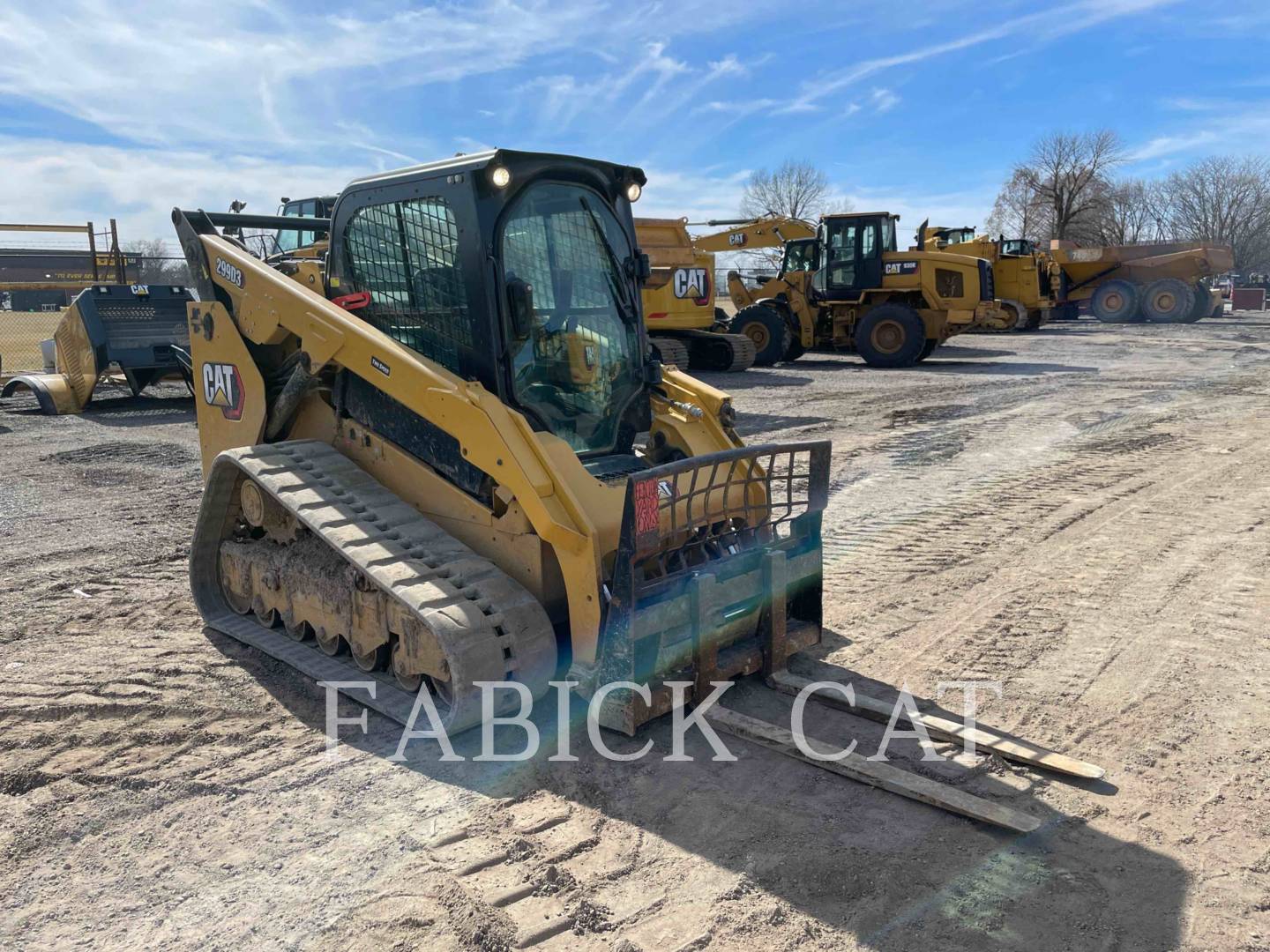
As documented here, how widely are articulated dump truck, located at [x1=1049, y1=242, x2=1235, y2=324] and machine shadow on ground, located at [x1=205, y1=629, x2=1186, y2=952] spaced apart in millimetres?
29612

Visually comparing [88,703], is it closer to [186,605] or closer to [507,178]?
[186,605]

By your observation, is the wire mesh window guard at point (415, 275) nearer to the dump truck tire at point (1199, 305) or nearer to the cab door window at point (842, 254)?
the cab door window at point (842, 254)

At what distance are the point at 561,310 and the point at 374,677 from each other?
71.5 inches

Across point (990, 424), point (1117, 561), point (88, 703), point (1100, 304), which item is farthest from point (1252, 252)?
point (88, 703)

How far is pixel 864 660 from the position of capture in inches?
178

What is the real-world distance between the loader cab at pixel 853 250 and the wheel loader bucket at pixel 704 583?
15126 millimetres

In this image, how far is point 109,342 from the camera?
1288 centimetres

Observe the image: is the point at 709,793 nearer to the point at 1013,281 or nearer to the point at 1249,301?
the point at 1013,281

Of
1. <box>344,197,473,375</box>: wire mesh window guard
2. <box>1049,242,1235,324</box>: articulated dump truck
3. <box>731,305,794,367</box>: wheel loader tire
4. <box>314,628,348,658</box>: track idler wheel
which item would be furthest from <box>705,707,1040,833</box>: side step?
<box>1049,242,1235,324</box>: articulated dump truck

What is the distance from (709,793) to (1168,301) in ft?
100

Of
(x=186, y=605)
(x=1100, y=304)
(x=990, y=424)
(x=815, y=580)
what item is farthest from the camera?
(x=1100, y=304)

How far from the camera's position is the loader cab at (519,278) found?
4.11m

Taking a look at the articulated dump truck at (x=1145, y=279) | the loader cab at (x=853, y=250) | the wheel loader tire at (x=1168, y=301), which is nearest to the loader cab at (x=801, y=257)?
the loader cab at (x=853, y=250)

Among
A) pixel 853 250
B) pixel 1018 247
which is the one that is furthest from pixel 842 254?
pixel 1018 247
